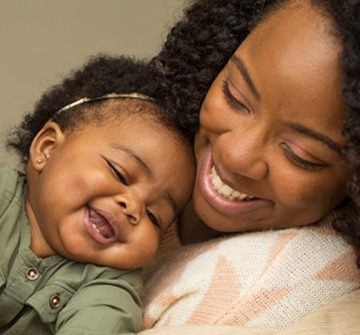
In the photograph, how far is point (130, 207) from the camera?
3.73 feet

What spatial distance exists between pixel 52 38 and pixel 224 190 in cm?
92

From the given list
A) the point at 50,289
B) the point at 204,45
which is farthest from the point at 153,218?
the point at 204,45

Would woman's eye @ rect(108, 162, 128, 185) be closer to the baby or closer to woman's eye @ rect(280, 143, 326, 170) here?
the baby

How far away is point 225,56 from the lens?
4.06ft

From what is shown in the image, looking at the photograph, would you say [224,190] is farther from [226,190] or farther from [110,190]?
[110,190]

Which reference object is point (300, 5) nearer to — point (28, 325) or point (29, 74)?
point (28, 325)

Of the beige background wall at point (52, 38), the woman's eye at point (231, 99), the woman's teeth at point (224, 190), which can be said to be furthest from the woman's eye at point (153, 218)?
the beige background wall at point (52, 38)

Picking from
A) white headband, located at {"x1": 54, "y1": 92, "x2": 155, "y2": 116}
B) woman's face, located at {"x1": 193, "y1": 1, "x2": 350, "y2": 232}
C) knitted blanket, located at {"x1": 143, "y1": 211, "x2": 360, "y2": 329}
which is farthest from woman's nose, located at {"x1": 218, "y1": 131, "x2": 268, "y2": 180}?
white headband, located at {"x1": 54, "y1": 92, "x2": 155, "y2": 116}

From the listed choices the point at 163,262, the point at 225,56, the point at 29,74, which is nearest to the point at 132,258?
the point at 163,262

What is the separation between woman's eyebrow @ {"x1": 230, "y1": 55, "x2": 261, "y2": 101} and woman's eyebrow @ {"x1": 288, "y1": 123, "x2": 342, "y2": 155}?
6 centimetres

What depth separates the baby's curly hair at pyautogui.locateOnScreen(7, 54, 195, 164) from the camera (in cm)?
122

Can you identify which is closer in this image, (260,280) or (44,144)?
(260,280)

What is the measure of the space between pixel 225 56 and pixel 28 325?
0.50 metres

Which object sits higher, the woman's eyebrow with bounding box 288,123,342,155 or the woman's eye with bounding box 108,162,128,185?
the woman's eye with bounding box 108,162,128,185
